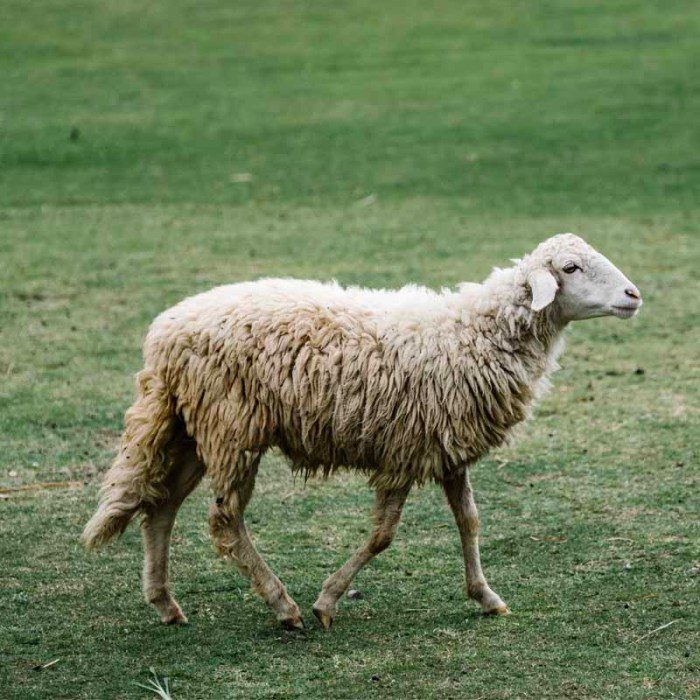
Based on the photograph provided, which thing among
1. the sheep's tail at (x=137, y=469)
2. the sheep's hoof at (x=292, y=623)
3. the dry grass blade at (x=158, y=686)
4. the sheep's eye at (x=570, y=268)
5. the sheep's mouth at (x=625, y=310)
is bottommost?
the sheep's hoof at (x=292, y=623)

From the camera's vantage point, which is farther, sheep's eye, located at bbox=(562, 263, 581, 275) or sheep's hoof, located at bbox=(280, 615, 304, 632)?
sheep's eye, located at bbox=(562, 263, 581, 275)

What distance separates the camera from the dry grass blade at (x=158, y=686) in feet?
14.3

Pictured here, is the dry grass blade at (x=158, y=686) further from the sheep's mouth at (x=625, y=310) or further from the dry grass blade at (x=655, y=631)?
the sheep's mouth at (x=625, y=310)

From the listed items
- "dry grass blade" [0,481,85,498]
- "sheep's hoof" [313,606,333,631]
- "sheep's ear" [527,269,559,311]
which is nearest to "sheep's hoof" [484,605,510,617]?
"sheep's hoof" [313,606,333,631]

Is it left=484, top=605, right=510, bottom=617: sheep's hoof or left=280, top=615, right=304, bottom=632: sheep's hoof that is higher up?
left=280, top=615, right=304, bottom=632: sheep's hoof

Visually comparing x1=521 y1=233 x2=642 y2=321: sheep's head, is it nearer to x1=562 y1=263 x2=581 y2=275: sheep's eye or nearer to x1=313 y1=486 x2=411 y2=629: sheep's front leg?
x1=562 y1=263 x2=581 y2=275: sheep's eye

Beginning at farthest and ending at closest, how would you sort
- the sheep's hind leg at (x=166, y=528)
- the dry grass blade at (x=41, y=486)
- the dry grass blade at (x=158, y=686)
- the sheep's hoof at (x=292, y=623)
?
the dry grass blade at (x=41, y=486) < the sheep's hind leg at (x=166, y=528) < the sheep's hoof at (x=292, y=623) < the dry grass blade at (x=158, y=686)

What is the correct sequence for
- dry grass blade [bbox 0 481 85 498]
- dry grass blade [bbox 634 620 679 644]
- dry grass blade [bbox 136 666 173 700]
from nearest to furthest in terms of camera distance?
dry grass blade [bbox 136 666 173 700] → dry grass blade [bbox 634 620 679 644] → dry grass blade [bbox 0 481 85 498]

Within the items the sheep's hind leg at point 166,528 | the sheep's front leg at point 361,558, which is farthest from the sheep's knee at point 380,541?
the sheep's hind leg at point 166,528

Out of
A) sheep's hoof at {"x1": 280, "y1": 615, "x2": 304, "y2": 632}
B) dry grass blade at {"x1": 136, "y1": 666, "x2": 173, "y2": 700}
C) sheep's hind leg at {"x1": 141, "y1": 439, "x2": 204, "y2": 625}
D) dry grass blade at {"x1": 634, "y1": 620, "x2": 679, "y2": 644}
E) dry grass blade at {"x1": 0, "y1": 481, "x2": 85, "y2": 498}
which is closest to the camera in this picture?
→ dry grass blade at {"x1": 136, "y1": 666, "x2": 173, "y2": 700}

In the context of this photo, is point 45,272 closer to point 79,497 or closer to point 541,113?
point 79,497

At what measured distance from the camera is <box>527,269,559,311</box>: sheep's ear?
4988 mm

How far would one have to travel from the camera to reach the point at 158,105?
1683 cm

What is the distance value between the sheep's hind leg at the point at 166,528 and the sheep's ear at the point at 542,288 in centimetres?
148
